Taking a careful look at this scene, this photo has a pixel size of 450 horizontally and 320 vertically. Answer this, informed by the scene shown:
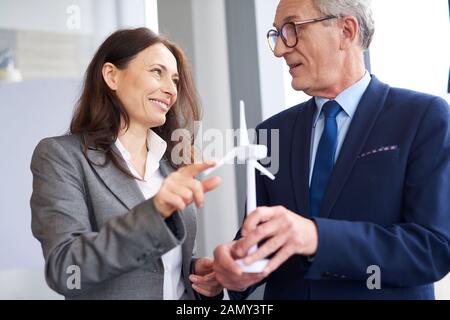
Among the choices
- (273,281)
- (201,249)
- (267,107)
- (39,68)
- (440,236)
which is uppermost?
(39,68)

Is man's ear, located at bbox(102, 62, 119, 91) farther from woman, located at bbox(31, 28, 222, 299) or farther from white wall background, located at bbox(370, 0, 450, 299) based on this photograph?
white wall background, located at bbox(370, 0, 450, 299)

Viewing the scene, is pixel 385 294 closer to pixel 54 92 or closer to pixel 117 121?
pixel 117 121

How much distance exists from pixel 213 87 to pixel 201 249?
32.1 inches

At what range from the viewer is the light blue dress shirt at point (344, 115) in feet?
4.43

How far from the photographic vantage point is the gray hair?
147 centimetres

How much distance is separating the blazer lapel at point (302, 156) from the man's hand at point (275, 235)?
234 mm

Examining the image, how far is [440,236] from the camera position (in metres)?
1.15

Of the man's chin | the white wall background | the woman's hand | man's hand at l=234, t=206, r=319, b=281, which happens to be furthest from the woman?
the white wall background

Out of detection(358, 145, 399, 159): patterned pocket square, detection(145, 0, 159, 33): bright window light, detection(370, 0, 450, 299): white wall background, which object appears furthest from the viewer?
detection(145, 0, 159, 33): bright window light

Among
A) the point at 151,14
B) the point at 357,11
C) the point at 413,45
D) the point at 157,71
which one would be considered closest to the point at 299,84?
the point at 357,11

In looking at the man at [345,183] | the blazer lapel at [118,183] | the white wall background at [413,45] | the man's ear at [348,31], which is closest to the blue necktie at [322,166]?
the man at [345,183]

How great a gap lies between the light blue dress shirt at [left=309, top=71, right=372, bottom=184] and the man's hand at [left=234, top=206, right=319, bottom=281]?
0.30 meters
